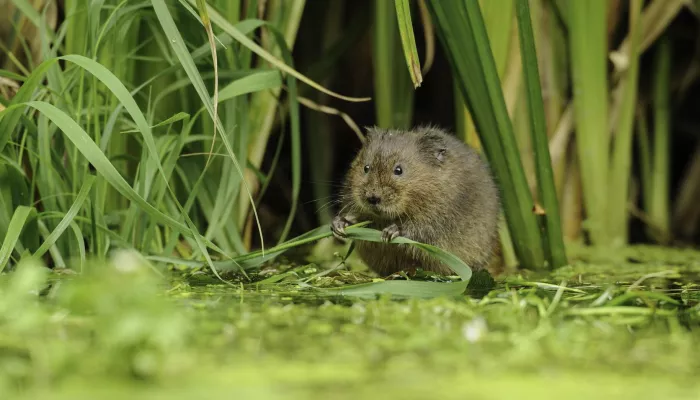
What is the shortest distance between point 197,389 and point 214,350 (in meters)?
0.26

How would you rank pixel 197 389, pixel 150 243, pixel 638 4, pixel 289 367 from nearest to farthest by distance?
pixel 197 389
pixel 289 367
pixel 150 243
pixel 638 4

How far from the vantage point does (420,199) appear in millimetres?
3090

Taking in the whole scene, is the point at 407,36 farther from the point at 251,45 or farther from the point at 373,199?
the point at 373,199

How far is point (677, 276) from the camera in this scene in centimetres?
312

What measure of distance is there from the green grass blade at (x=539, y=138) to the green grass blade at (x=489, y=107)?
5 centimetres

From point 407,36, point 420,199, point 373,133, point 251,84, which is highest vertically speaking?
point 407,36

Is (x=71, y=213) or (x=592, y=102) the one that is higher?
(x=592, y=102)

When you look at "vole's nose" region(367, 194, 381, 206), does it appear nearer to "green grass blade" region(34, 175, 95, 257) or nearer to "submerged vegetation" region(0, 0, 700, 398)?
"submerged vegetation" region(0, 0, 700, 398)

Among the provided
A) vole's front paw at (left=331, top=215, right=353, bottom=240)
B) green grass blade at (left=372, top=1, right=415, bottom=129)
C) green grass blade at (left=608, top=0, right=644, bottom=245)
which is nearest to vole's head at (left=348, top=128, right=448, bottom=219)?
vole's front paw at (left=331, top=215, right=353, bottom=240)

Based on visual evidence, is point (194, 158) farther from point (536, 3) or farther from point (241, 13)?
point (536, 3)

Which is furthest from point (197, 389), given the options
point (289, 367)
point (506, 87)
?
point (506, 87)

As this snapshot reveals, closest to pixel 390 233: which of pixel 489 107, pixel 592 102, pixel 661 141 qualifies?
pixel 489 107

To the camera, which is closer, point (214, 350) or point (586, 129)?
point (214, 350)

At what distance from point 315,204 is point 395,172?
1483 mm
